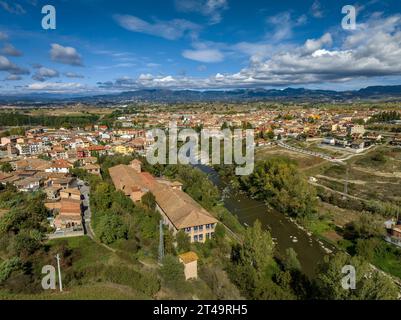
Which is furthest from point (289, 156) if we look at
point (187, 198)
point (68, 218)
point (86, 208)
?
point (68, 218)

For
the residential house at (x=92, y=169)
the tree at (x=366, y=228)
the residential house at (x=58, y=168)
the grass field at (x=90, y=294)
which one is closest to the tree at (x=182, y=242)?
the grass field at (x=90, y=294)

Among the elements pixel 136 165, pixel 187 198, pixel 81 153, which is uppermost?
pixel 81 153

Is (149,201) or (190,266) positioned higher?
(149,201)

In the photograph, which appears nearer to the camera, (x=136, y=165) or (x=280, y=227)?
(x=280, y=227)

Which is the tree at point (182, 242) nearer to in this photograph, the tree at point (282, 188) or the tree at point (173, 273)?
the tree at point (173, 273)

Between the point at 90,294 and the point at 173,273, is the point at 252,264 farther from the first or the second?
the point at 90,294
